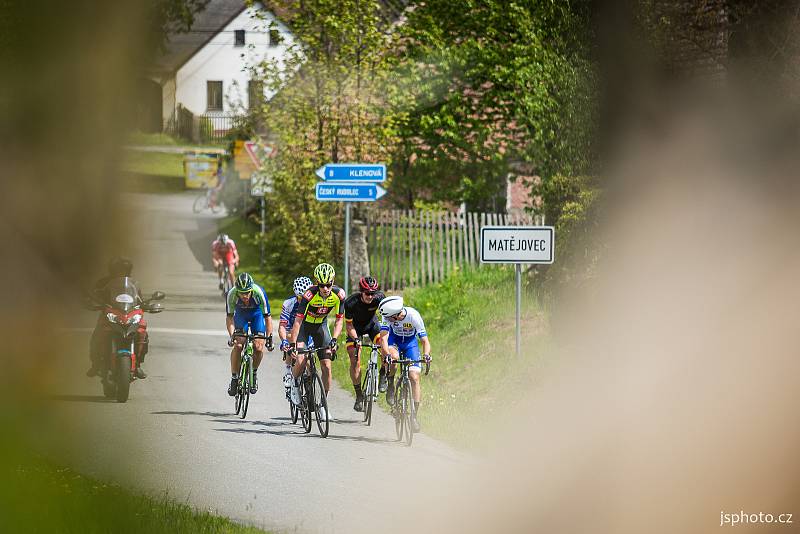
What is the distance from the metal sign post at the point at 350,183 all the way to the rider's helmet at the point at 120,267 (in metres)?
14.6

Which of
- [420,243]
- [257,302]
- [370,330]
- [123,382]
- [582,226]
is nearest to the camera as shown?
[123,382]

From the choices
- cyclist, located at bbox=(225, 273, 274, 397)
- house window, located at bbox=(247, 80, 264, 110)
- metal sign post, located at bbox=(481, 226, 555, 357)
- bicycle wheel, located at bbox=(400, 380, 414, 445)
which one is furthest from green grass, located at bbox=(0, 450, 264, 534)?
metal sign post, located at bbox=(481, 226, 555, 357)

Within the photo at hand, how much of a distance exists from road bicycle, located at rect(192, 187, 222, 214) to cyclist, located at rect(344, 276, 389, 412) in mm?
A: 8931

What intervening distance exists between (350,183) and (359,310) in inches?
216

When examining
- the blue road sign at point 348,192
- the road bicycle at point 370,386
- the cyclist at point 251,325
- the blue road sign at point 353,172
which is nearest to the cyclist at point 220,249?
the cyclist at point 251,325

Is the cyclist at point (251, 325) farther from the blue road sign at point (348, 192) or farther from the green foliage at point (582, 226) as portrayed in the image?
the green foliage at point (582, 226)

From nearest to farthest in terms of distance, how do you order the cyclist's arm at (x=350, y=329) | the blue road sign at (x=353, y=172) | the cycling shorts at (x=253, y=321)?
1. the cyclist's arm at (x=350, y=329)
2. the cycling shorts at (x=253, y=321)
3. the blue road sign at (x=353, y=172)

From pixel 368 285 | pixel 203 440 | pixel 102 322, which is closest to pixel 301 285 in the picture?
pixel 368 285

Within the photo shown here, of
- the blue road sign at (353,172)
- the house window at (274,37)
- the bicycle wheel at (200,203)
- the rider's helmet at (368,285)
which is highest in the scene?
the blue road sign at (353,172)

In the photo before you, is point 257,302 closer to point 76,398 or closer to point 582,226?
point 582,226

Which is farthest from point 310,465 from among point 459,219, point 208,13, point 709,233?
point 459,219

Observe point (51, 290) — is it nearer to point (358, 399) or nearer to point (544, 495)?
point (544, 495)

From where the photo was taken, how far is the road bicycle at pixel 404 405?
974 cm

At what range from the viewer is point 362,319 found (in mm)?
10953
